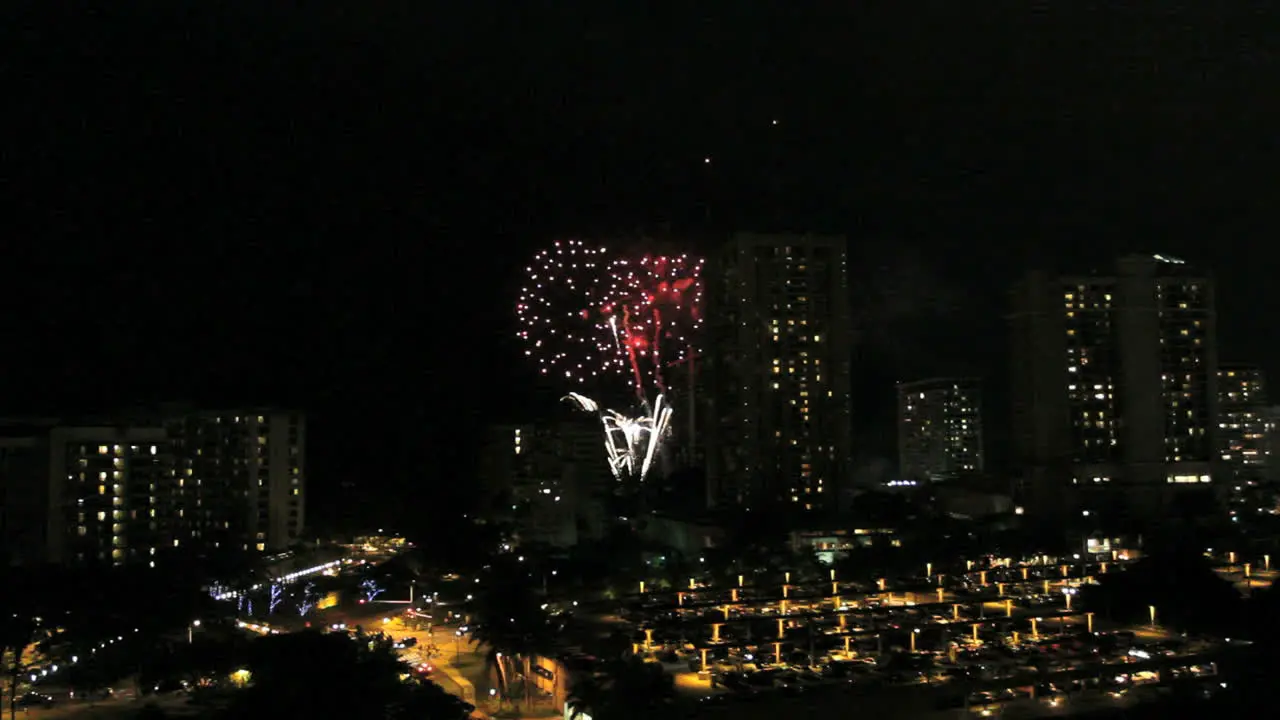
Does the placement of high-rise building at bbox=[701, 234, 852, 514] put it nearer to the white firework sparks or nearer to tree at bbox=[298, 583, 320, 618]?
the white firework sparks

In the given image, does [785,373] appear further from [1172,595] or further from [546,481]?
[1172,595]

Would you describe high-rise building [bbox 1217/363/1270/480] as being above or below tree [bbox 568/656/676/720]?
above

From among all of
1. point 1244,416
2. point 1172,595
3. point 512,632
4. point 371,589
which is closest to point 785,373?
point 371,589

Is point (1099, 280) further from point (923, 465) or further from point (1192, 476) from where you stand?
point (923, 465)

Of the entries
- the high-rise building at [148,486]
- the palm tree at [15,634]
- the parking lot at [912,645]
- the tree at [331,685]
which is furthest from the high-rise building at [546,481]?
the tree at [331,685]

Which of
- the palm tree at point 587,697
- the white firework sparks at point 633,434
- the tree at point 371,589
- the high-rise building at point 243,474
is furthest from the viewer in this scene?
the white firework sparks at point 633,434

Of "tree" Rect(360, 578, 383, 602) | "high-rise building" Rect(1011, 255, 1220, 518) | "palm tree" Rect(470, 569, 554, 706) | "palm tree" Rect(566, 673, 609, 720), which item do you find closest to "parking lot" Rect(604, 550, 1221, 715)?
"palm tree" Rect(566, 673, 609, 720)

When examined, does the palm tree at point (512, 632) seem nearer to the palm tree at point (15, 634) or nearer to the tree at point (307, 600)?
the palm tree at point (15, 634)
